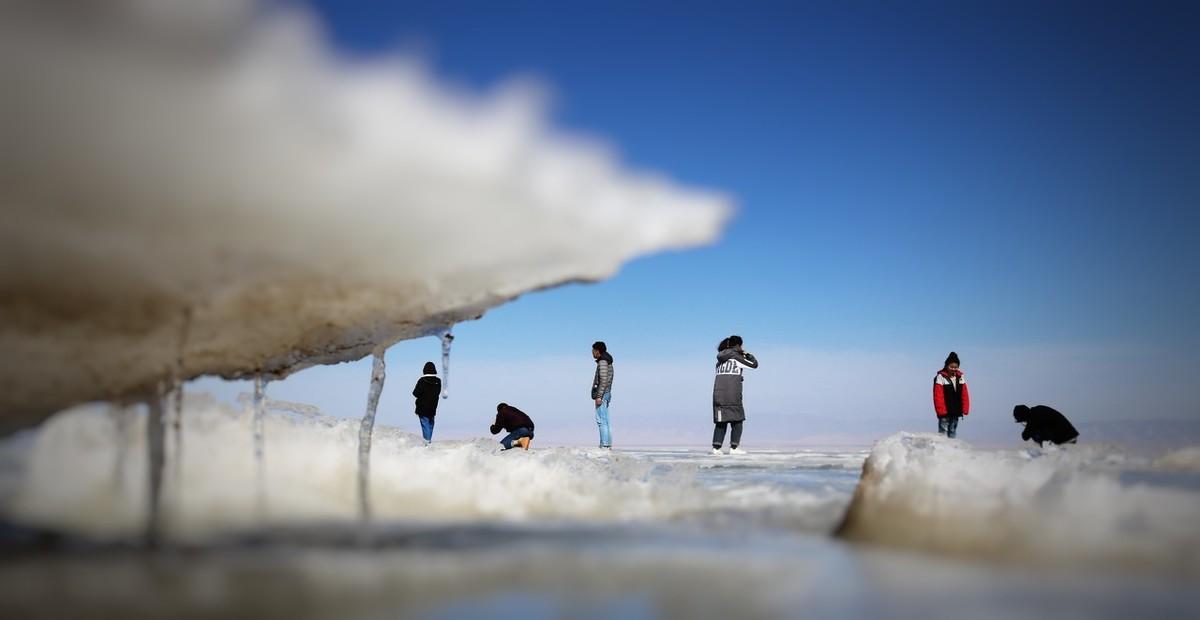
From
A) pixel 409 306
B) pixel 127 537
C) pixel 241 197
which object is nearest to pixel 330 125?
pixel 241 197

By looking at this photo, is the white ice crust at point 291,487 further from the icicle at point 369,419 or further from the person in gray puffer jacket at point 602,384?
the person in gray puffer jacket at point 602,384

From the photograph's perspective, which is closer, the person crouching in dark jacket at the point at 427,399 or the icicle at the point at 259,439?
the icicle at the point at 259,439

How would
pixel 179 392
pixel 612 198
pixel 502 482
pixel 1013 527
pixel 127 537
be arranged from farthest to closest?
pixel 502 482 < pixel 179 392 < pixel 612 198 < pixel 127 537 < pixel 1013 527

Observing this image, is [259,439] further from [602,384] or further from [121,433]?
[602,384]

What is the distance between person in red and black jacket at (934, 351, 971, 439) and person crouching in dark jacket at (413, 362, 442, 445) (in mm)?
8309

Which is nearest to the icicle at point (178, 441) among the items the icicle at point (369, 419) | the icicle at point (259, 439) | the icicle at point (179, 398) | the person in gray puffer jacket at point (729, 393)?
the icicle at point (179, 398)

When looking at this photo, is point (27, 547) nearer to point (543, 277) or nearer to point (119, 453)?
point (119, 453)

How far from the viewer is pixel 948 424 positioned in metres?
12.8

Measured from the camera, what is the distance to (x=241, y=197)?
115 inches

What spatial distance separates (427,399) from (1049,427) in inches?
384

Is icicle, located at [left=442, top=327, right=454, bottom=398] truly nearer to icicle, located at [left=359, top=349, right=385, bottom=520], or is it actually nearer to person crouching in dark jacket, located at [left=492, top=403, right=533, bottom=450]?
icicle, located at [left=359, top=349, right=385, bottom=520]

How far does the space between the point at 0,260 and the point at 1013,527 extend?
3917 millimetres

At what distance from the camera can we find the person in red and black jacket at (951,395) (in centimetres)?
1266

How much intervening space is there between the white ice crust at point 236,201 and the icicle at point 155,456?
12 cm
